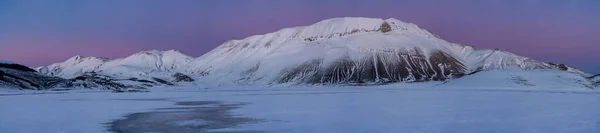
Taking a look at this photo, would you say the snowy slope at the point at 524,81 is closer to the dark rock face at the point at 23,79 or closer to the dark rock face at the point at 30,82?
the dark rock face at the point at 30,82

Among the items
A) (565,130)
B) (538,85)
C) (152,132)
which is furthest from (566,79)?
(152,132)

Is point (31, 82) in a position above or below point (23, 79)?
below

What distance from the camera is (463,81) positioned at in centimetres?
13088

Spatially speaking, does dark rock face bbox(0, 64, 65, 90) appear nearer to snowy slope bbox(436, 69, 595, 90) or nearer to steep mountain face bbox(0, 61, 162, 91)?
steep mountain face bbox(0, 61, 162, 91)

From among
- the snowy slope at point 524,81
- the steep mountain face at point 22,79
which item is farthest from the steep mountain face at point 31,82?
the snowy slope at point 524,81

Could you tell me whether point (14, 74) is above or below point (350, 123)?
above

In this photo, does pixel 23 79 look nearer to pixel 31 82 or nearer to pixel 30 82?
pixel 31 82

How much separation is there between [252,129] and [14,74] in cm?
11531

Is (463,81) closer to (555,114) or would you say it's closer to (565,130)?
(555,114)

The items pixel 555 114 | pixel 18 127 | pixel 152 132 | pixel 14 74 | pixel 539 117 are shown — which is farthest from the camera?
pixel 14 74

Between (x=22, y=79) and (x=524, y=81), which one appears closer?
(x=22, y=79)

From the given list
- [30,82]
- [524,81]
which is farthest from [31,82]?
[524,81]

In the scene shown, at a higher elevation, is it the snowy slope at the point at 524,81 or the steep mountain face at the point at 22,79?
the steep mountain face at the point at 22,79

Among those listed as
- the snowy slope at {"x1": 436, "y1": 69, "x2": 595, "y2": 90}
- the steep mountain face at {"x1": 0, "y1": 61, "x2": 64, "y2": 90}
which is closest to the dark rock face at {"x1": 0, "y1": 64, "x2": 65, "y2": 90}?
the steep mountain face at {"x1": 0, "y1": 61, "x2": 64, "y2": 90}
